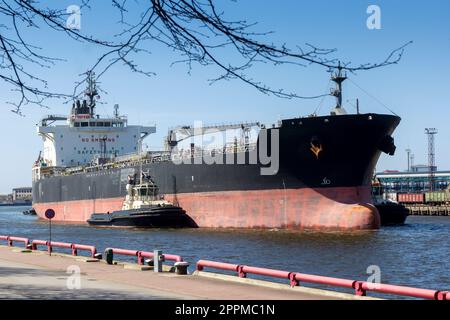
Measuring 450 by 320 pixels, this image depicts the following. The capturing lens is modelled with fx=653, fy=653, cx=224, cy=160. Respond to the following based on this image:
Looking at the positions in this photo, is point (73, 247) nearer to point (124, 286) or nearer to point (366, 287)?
point (124, 286)

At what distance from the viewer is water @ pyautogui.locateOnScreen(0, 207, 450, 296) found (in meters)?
17.9

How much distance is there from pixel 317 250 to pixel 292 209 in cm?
908

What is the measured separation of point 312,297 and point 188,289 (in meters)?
2.25

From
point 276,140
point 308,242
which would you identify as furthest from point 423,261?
point 276,140

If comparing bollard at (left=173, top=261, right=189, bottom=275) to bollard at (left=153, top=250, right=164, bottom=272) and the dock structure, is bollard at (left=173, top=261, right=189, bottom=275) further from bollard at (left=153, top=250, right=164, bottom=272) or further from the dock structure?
the dock structure

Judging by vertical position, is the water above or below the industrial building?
below

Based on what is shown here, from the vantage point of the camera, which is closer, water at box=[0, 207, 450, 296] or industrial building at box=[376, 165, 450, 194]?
water at box=[0, 207, 450, 296]

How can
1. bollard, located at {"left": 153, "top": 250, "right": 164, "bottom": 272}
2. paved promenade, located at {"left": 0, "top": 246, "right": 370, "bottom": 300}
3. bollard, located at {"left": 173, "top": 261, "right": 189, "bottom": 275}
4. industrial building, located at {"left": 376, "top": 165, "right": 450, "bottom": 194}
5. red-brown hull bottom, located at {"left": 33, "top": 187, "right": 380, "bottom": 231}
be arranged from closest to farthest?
paved promenade, located at {"left": 0, "top": 246, "right": 370, "bottom": 300} < bollard, located at {"left": 173, "top": 261, "right": 189, "bottom": 275} < bollard, located at {"left": 153, "top": 250, "right": 164, "bottom": 272} < red-brown hull bottom, located at {"left": 33, "top": 187, "right": 380, "bottom": 231} < industrial building, located at {"left": 376, "top": 165, "right": 450, "bottom": 194}

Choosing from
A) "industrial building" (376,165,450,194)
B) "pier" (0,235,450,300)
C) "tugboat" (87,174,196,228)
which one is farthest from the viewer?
"industrial building" (376,165,450,194)

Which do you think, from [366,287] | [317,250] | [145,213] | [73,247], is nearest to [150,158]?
[145,213]

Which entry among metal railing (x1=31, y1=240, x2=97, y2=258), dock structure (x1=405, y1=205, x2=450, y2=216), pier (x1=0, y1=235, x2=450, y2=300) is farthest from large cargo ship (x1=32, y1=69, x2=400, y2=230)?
dock structure (x1=405, y1=205, x2=450, y2=216)

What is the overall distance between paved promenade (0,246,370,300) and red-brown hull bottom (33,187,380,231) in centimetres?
1720

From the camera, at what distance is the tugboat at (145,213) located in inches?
→ 1457
